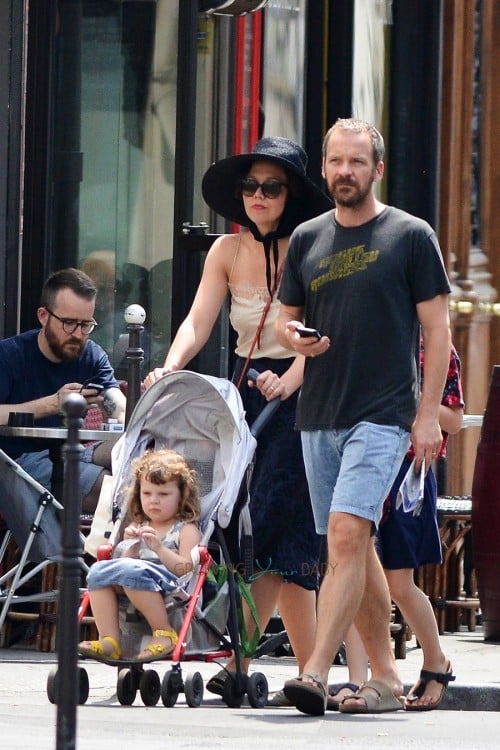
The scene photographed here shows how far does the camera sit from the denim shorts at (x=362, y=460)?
22.7 ft

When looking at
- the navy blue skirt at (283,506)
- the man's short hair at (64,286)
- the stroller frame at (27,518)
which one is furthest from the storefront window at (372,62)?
the navy blue skirt at (283,506)

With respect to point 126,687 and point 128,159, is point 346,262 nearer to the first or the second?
point 126,687

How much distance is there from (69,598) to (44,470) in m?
3.59

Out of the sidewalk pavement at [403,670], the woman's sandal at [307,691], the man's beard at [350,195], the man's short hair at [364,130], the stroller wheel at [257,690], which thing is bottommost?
the sidewalk pavement at [403,670]

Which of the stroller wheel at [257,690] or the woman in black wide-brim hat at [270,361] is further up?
the woman in black wide-brim hat at [270,361]

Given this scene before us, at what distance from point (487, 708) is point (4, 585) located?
2.41 meters

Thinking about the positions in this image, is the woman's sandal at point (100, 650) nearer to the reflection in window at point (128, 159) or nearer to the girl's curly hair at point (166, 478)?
the girl's curly hair at point (166, 478)

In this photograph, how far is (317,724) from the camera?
22.5 feet

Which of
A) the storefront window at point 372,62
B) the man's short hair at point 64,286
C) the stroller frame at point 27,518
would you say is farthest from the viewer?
the storefront window at point 372,62

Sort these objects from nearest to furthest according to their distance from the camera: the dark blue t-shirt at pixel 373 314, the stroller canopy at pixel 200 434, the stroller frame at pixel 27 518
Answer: the dark blue t-shirt at pixel 373 314
the stroller canopy at pixel 200 434
the stroller frame at pixel 27 518

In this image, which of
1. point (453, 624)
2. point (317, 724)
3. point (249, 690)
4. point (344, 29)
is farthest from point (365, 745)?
point (344, 29)

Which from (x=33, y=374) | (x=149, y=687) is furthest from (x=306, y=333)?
(x=33, y=374)

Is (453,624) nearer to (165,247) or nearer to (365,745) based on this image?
(165,247)

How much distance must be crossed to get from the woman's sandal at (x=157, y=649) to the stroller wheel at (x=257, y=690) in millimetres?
349
